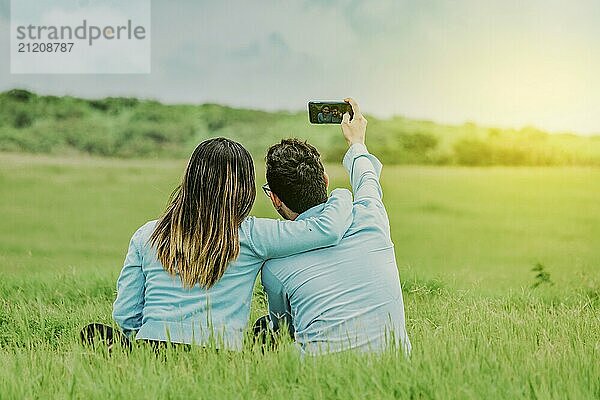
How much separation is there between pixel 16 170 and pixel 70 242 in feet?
2.85

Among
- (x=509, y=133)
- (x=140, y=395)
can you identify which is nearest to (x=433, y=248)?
(x=509, y=133)

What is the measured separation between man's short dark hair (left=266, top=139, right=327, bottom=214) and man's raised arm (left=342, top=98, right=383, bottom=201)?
11 centimetres

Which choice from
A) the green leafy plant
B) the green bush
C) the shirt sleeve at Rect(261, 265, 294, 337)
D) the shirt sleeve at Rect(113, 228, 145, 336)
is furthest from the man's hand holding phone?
the green bush

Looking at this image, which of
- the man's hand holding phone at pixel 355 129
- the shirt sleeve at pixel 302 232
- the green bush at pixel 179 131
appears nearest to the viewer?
the shirt sleeve at pixel 302 232

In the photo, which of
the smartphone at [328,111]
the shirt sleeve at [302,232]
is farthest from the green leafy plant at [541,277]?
the shirt sleeve at [302,232]

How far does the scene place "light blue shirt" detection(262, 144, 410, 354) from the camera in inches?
79.1

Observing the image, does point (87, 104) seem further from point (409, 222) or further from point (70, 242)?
point (409, 222)

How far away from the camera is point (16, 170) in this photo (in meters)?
5.74

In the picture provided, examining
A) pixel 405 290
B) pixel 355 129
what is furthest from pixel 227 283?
pixel 405 290

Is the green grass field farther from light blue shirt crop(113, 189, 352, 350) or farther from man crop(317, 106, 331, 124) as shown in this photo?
man crop(317, 106, 331, 124)

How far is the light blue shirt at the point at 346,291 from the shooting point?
2010 millimetres

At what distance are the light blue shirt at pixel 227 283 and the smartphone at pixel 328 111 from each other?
39cm

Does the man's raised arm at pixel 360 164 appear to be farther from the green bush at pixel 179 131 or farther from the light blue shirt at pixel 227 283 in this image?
the green bush at pixel 179 131

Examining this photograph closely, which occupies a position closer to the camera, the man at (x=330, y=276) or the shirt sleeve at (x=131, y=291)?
the man at (x=330, y=276)
